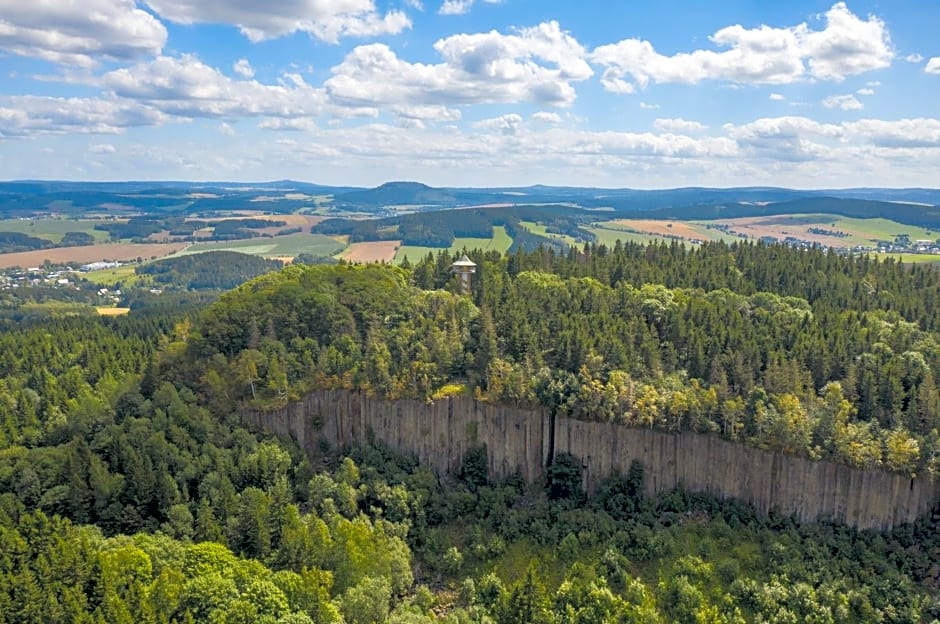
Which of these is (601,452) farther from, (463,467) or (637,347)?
(463,467)

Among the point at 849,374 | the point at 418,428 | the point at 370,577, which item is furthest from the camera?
the point at 418,428

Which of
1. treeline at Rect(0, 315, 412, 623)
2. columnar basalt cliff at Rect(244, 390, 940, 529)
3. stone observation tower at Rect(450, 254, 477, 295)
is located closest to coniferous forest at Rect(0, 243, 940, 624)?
treeline at Rect(0, 315, 412, 623)

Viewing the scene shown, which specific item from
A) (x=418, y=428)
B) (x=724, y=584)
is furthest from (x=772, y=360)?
(x=418, y=428)

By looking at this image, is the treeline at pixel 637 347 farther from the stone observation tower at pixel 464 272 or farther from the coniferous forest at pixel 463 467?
the stone observation tower at pixel 464 272

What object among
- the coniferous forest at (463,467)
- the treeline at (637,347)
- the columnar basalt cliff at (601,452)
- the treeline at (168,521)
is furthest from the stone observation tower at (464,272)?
the treeline at (168,521)

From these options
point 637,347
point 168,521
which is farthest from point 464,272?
point 168,521

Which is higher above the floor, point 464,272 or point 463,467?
point 464,272

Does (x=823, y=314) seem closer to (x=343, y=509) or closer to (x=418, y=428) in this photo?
(x=418, y=428)
